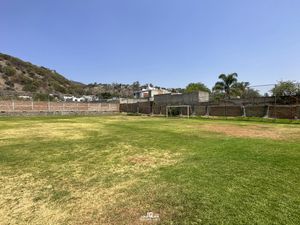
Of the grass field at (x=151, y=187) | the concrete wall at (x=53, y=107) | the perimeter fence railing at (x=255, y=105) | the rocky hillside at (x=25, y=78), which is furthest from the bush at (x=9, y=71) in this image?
the grass field at (x=151, y=187)

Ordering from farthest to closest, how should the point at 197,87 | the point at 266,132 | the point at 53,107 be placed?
the point at 197,87 → the point at 53,107 → the point at 266,132

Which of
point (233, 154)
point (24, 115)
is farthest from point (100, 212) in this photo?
point (24, 115)

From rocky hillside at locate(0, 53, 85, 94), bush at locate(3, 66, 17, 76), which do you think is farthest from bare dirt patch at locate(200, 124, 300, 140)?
bush at locate(3, 66, 17, 76)

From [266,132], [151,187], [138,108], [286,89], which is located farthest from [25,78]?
[151,187]

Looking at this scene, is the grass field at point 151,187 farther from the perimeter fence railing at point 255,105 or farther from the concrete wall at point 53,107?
the concrete wall at point 53,107

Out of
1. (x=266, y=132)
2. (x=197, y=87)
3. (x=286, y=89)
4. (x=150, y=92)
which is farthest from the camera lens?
(x=197, y=87)

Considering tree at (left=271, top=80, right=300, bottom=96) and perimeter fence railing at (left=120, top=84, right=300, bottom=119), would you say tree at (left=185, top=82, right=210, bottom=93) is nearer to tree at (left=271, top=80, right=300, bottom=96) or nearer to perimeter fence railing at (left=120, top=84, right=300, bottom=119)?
perimeter fence railing at (left=120, top=84, right=300, bottom=119)

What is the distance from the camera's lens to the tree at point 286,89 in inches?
787

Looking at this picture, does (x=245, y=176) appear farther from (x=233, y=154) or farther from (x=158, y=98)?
(x=158, y=98)

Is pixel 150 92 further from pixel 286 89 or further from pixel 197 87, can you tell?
pixel 286 89

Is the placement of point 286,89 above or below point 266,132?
above

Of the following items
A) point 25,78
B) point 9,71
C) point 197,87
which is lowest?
point 197,87

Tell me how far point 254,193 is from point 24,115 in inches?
1287

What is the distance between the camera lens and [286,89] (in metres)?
20.4
